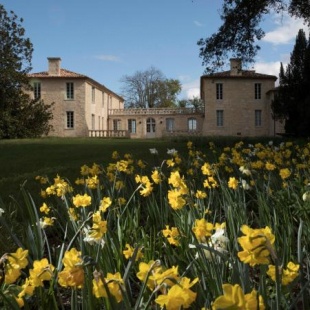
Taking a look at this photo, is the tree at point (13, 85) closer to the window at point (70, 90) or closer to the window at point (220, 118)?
the window at point (70, 90)

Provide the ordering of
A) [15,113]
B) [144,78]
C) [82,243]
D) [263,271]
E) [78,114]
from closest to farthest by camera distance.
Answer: [263,271] → [82,243] → [15,113] → [78,114] → [144,78]

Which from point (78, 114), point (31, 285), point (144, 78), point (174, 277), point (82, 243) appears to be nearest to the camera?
point (174, 277)

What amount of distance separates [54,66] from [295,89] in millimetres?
26654

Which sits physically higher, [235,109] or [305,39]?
[305,39]

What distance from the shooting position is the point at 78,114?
144 ft

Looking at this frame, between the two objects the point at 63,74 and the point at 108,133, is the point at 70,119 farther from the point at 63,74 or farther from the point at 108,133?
the point at 63,74

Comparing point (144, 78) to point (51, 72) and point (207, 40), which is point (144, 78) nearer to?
point (51, 72)

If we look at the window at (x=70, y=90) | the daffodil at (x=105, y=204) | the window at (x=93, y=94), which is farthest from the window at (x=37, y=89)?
the daffodil at (x=105, y=204)

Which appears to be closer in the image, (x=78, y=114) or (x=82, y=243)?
(x=82, y=243)

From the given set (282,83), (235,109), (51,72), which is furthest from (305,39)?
(51,72)

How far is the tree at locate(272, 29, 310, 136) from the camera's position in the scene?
24875 mm

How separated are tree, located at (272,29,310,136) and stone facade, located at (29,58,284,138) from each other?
15.2 metres

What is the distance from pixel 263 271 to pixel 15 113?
3465 centimetres

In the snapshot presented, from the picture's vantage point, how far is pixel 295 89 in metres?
26.0
